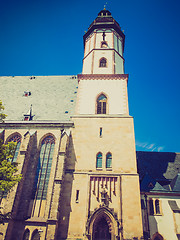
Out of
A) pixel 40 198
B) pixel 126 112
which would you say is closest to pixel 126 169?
pixel 126 112

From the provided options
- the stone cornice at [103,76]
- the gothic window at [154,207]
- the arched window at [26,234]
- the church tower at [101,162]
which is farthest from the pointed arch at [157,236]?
the stone cornice at [103,76]

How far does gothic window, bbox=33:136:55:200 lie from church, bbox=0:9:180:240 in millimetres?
82

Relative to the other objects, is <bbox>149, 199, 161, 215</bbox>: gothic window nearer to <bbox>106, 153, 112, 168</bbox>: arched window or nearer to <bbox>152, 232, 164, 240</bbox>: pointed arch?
<bbox>152, 232, 164, 240</bbox>: pointed arch

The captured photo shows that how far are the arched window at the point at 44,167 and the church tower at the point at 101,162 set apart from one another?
169cm

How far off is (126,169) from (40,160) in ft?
24.8

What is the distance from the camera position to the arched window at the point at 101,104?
19811mm

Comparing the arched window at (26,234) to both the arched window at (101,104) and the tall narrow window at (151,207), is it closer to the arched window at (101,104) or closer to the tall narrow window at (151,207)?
the tall narrow window at (151,207)

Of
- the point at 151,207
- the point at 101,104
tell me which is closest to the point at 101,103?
the point at 101,104

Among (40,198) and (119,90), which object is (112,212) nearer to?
(40,198)

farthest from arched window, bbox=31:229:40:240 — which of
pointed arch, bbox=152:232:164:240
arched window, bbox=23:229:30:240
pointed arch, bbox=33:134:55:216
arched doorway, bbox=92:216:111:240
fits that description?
pointed arch, bbox=152:232:164:240

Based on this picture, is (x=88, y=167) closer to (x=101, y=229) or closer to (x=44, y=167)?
(x=44, y=167)

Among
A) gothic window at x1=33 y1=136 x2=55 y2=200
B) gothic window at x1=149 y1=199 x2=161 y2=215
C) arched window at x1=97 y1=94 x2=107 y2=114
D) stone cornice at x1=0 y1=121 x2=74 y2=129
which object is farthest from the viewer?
arched window at x1=97 y1=94 x2=107 y2=114

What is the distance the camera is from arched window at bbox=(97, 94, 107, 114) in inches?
780

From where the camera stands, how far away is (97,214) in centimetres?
1450
